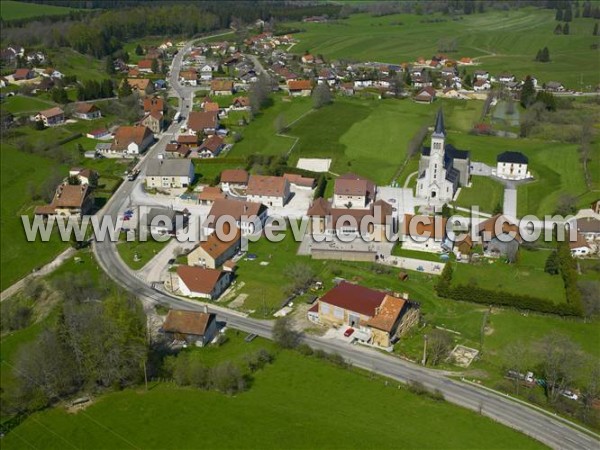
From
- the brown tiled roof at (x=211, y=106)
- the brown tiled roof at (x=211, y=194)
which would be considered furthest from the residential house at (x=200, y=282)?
the brown tiled roof at (x=211, y=106)

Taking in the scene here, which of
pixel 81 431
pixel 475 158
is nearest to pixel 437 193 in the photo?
pixel 475 158

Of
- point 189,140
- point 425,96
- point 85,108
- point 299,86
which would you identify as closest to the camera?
point 189,140

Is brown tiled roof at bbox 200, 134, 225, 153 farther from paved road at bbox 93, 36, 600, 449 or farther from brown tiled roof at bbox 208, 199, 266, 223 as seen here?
paved road at bbox 93, 36, 600, 449

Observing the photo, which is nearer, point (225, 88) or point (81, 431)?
point (81, 431)

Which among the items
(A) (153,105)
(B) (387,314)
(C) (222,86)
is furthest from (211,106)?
(B) (387,314)

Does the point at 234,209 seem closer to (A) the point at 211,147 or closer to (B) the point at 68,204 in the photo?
(B) the point at 68,204

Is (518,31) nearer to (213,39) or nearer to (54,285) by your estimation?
(213,39)
